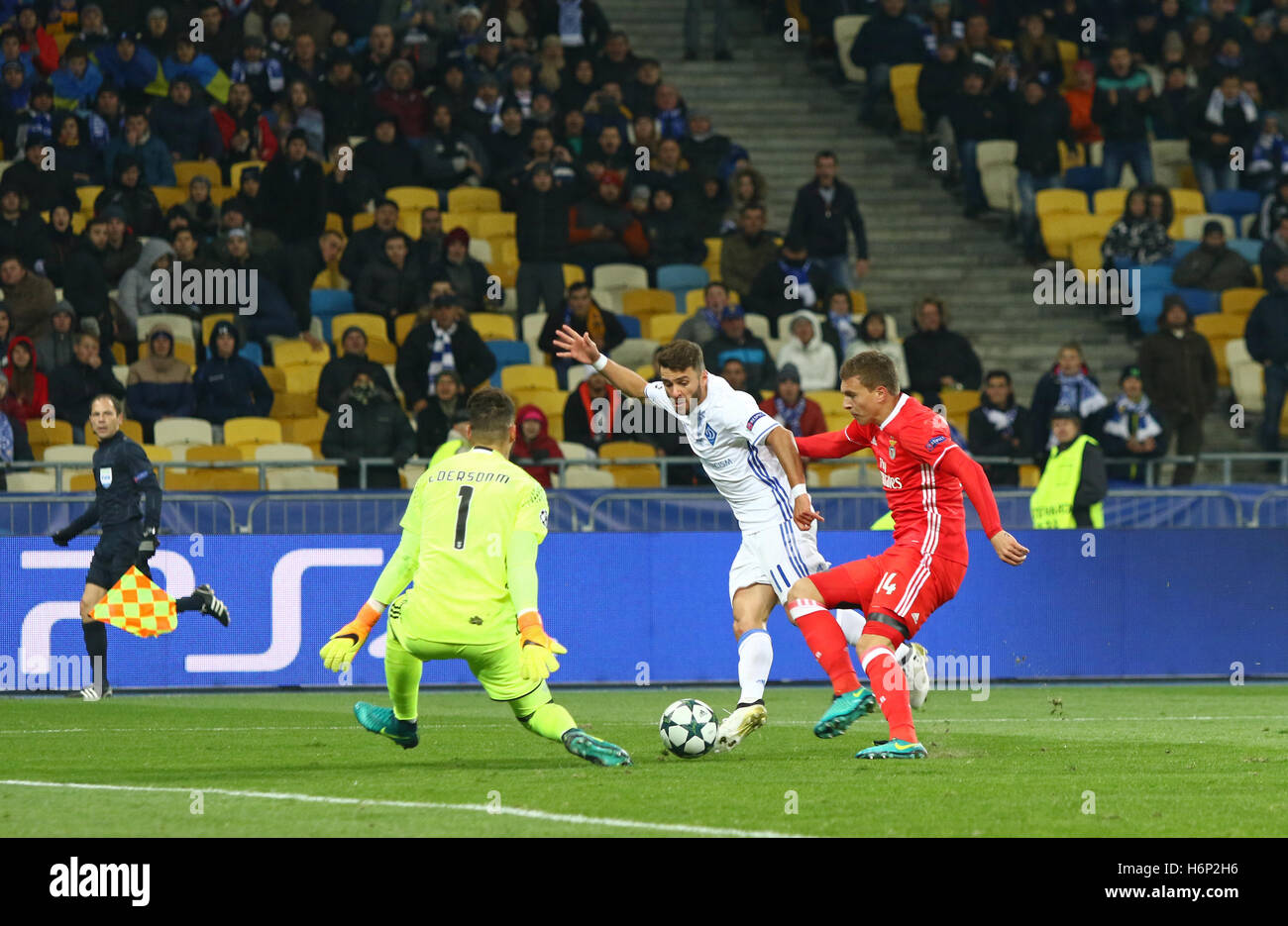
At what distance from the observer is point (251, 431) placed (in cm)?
1886

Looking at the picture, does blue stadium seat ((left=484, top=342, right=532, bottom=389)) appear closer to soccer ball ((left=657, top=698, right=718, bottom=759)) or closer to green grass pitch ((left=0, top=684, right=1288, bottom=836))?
green grass pitch ((left=0, top=684, right=1288, bottom=836))

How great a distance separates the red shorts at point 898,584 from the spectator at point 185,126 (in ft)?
45.1

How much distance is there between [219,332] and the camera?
62.0ft

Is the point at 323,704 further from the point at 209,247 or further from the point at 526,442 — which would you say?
the point at 209,247

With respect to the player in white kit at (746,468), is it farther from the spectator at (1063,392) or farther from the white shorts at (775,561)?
the spectator at (1063,392)

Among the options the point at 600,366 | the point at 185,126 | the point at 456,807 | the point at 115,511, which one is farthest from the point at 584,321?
the point at 456,807

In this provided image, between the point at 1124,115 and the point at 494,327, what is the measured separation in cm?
891

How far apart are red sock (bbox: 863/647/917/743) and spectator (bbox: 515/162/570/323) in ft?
38.4

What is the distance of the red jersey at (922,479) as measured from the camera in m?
9.90

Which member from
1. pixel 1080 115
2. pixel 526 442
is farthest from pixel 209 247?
pixel 1080 115

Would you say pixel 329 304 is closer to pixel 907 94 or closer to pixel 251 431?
pixel 251 431

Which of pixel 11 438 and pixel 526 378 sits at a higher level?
pixel 526 378

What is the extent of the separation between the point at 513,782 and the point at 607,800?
901 mm

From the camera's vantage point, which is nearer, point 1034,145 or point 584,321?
point 584,321
